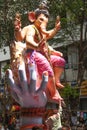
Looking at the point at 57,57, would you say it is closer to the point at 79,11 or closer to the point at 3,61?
the point at 79,11

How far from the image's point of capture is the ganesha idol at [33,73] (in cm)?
709

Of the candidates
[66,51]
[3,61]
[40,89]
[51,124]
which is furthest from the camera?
[3,61]

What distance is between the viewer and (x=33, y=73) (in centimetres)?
704

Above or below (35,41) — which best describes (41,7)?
above

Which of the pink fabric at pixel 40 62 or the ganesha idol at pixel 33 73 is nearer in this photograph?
the ganesha idol at pixel 33 73

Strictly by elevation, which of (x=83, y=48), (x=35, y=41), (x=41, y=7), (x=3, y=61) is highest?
(x=41, y=7)

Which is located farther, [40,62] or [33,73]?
[40,62]

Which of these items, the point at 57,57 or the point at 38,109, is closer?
the point at 38,109

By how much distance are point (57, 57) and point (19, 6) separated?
7493 millimetres

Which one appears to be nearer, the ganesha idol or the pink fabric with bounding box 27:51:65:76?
the ganesha idol

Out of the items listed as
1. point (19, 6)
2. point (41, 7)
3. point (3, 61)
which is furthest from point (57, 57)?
point (3, 61)

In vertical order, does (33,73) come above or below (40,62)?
below

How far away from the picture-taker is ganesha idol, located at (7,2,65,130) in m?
7.09

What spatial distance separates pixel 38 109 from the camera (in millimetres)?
7285
